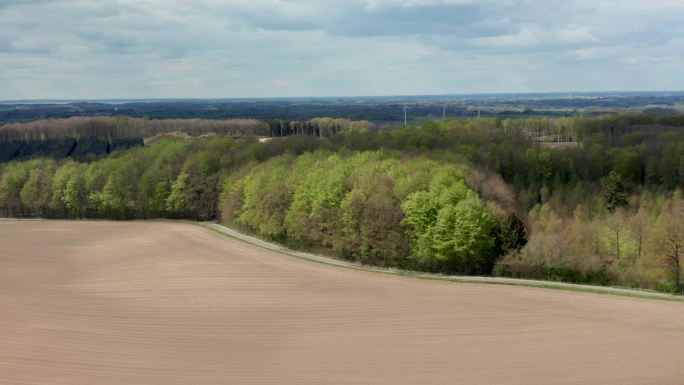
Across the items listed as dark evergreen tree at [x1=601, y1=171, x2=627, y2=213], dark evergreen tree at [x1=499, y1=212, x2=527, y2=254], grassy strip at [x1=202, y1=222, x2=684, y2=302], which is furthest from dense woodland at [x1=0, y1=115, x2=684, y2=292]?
grassy strip at [x1=202, y1=222, x2=684, y2=302]

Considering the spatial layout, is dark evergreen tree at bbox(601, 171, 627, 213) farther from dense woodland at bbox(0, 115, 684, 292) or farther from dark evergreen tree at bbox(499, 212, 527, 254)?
dark evergreen tree at bbox(499, 212, 527, 254)

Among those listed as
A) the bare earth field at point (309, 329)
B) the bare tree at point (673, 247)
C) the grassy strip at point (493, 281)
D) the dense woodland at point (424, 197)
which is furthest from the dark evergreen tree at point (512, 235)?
the bare tree at point (673, 247)

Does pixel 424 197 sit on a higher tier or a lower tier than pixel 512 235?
higher

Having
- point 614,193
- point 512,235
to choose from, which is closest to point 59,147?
point 614,193

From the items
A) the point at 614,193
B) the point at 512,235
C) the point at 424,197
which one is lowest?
the point at 614,193

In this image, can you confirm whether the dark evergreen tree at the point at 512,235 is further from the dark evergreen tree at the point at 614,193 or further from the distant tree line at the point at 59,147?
the distant tree line at the point at 59,147

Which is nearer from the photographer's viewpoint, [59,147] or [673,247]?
[673,247]

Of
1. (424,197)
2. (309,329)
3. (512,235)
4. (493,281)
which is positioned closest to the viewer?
(309,329)

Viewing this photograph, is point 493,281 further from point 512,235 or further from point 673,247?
point 673,247
